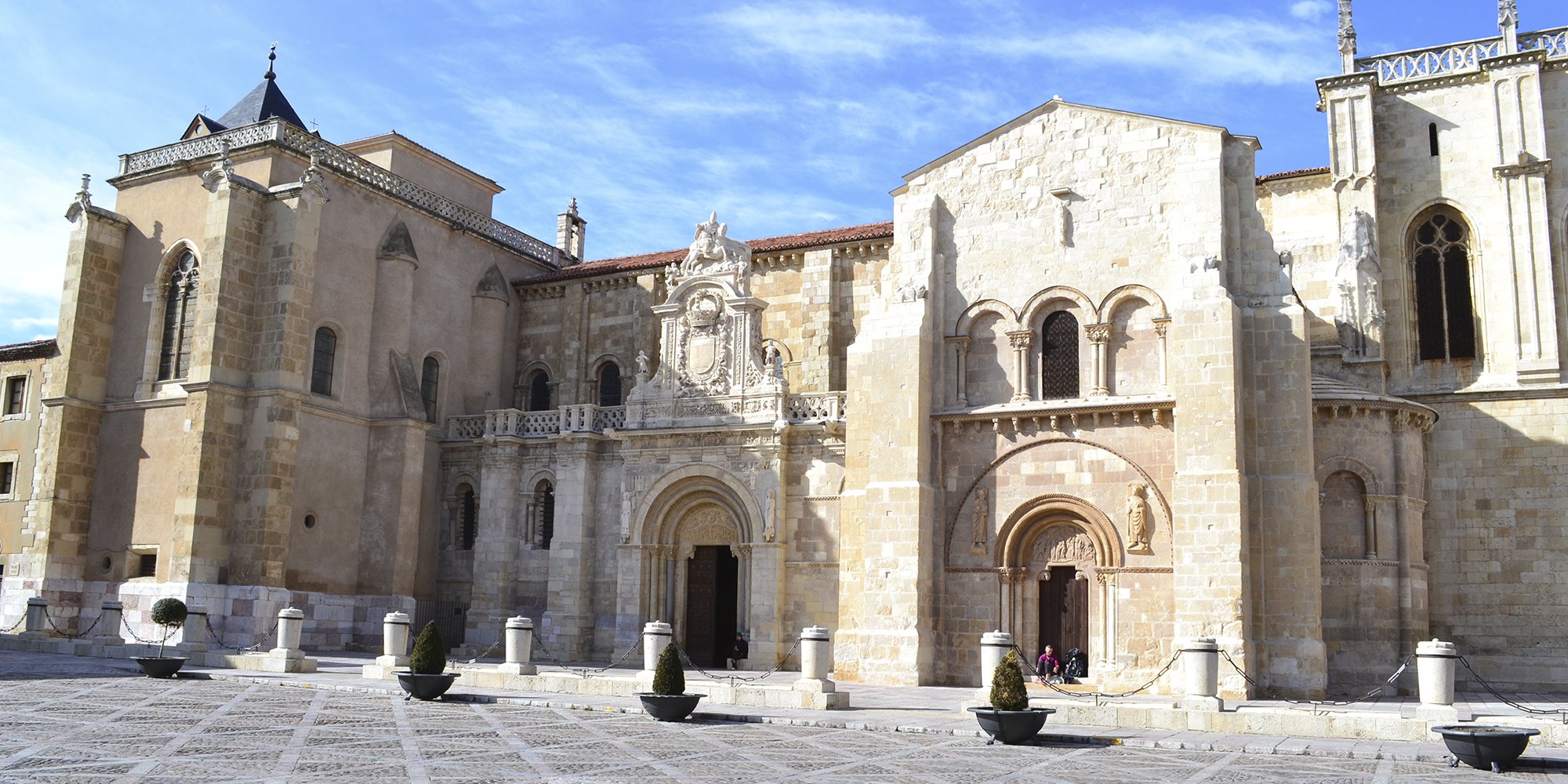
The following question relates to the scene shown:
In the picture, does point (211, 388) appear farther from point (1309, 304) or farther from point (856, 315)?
point (1309, 304)

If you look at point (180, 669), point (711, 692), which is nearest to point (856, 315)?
point (711, 692)

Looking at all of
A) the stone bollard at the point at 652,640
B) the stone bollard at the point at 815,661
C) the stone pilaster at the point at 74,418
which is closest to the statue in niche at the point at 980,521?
the stone bollard at the point at 815,661

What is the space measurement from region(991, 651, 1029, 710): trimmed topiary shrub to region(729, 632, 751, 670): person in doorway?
42.0 feet

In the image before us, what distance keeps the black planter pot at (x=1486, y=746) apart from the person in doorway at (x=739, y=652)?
16.7 metres

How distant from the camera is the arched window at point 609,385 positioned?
35.2 metres

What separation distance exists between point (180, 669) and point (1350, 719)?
63.9ft

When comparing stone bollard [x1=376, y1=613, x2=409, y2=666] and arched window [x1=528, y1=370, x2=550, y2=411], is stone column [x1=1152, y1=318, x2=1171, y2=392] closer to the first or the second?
stone bollard [x1=376, y1=613, x2=409, y2=666]

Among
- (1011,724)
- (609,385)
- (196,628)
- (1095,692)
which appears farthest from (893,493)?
(196,628)

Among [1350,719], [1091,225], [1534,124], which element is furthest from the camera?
[1534,124]

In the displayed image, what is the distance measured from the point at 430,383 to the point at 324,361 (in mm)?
3388

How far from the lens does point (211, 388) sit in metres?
29.1

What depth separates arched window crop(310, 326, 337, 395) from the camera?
3114 cm

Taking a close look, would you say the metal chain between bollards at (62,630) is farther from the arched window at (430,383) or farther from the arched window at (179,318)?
the arched window at (430,383)

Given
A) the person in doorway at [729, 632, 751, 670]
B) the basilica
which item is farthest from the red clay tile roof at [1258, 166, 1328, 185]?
the person in doorway at [729, 632, 751, 670]
